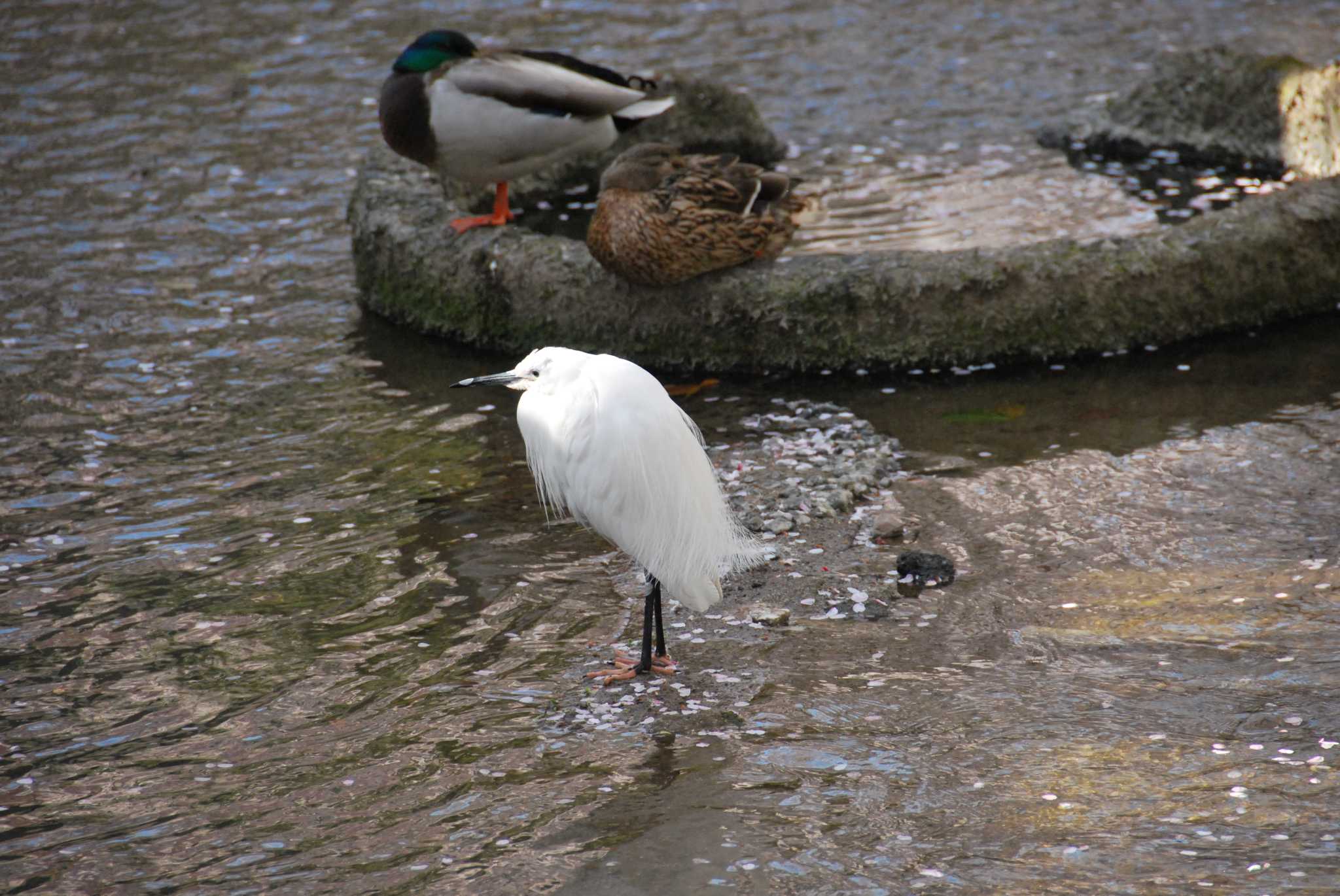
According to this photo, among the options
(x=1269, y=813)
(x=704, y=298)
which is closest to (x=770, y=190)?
(x=704, y=298)

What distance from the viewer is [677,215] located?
6.73 meters

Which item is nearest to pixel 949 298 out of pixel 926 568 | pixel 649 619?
pixel 926 568

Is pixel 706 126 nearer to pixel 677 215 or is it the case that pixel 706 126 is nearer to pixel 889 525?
pixel 677 215

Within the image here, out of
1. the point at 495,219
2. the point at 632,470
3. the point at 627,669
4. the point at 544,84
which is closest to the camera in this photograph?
the point at 632,470

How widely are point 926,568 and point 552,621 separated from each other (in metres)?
1.48

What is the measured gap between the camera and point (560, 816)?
3941 mm

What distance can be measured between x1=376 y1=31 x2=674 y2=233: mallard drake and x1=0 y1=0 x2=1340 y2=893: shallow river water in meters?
1.18

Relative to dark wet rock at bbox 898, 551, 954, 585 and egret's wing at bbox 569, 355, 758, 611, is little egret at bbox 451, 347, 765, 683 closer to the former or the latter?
egret's wing at bbox 569, 355, 758, 611

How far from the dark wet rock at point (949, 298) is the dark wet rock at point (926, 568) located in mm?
2044

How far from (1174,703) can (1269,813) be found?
641 millimetres

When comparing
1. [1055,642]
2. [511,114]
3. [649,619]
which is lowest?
[1055,642]

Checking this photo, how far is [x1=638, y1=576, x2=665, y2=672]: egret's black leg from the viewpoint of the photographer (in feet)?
14.9

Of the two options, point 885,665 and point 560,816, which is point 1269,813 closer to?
point 885,665

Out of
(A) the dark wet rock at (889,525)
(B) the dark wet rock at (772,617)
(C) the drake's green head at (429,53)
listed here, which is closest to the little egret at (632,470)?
(B) the dark wet rock at (772,617)
